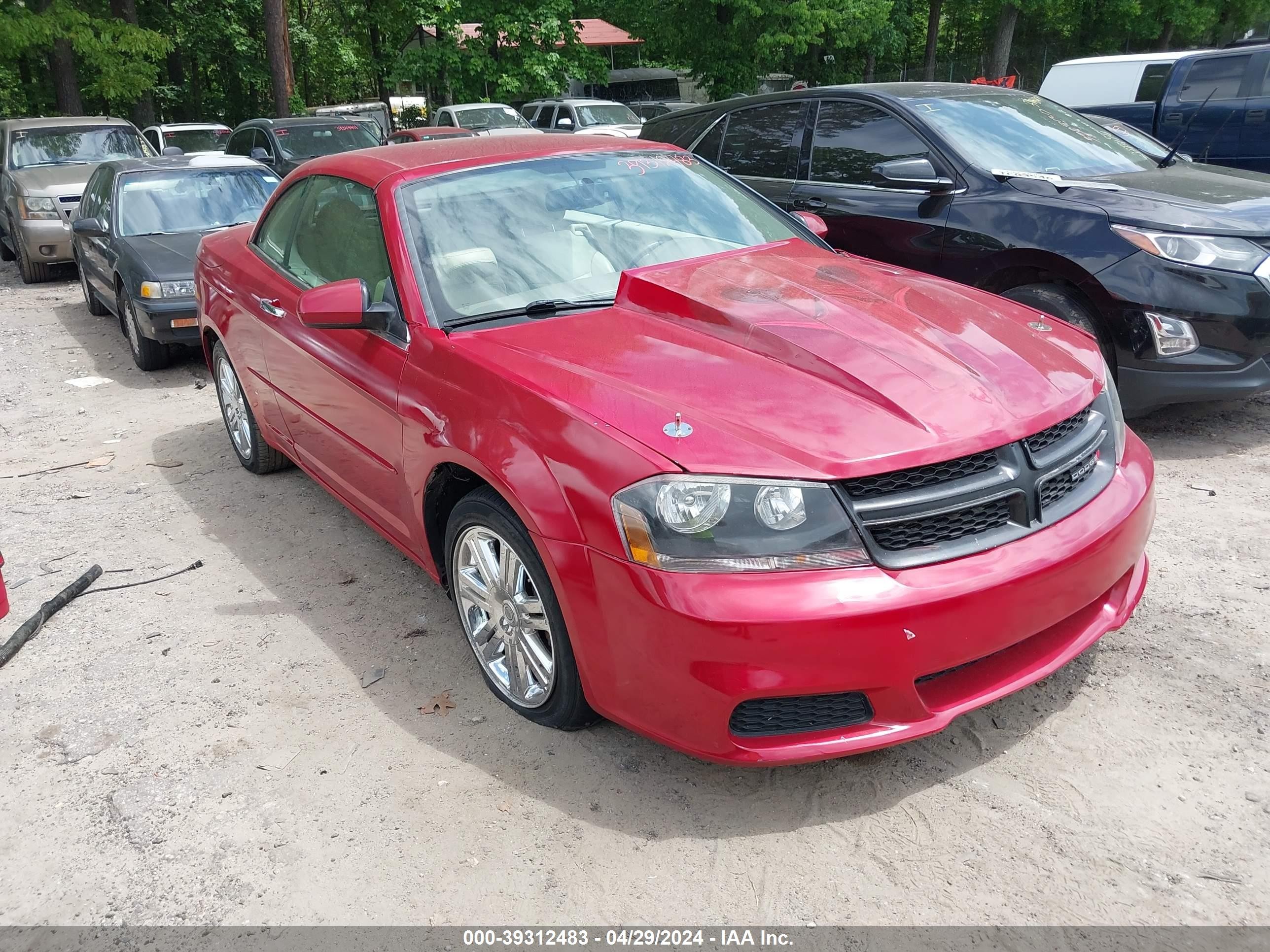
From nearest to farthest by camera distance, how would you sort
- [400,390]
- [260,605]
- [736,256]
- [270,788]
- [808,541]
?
[808,541] → [270,788] → [400,390] → [736,256] → [260,605]

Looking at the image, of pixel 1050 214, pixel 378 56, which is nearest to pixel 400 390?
pixel 1050 214

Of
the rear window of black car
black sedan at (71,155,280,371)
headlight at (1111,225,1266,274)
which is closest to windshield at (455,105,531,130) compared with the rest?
black sedan at (71,155,280,371)

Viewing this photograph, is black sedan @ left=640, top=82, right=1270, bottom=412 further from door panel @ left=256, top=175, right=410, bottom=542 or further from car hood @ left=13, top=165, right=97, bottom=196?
car hood @ left=13, top=165, right=97, bottom=196

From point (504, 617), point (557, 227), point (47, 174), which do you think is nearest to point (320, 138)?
point (47, 174)

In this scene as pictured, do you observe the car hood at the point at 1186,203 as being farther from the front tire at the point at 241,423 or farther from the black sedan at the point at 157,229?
the black sedan at the point at 157,229

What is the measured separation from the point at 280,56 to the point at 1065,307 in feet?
63.8

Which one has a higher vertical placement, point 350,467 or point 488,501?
point 488,501

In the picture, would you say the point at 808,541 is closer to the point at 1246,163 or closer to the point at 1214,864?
the point at 1214,864

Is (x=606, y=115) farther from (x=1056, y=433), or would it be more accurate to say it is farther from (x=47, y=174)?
(x=1056, y=433)

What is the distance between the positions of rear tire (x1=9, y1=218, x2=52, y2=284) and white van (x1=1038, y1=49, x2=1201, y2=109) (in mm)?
Result: 12304

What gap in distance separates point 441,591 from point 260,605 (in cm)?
72

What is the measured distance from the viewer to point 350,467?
12.9 feet

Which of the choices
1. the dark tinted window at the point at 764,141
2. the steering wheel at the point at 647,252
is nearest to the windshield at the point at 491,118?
the dark tinted window at the point at 764,141

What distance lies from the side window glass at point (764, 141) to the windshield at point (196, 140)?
1324 centimetres
